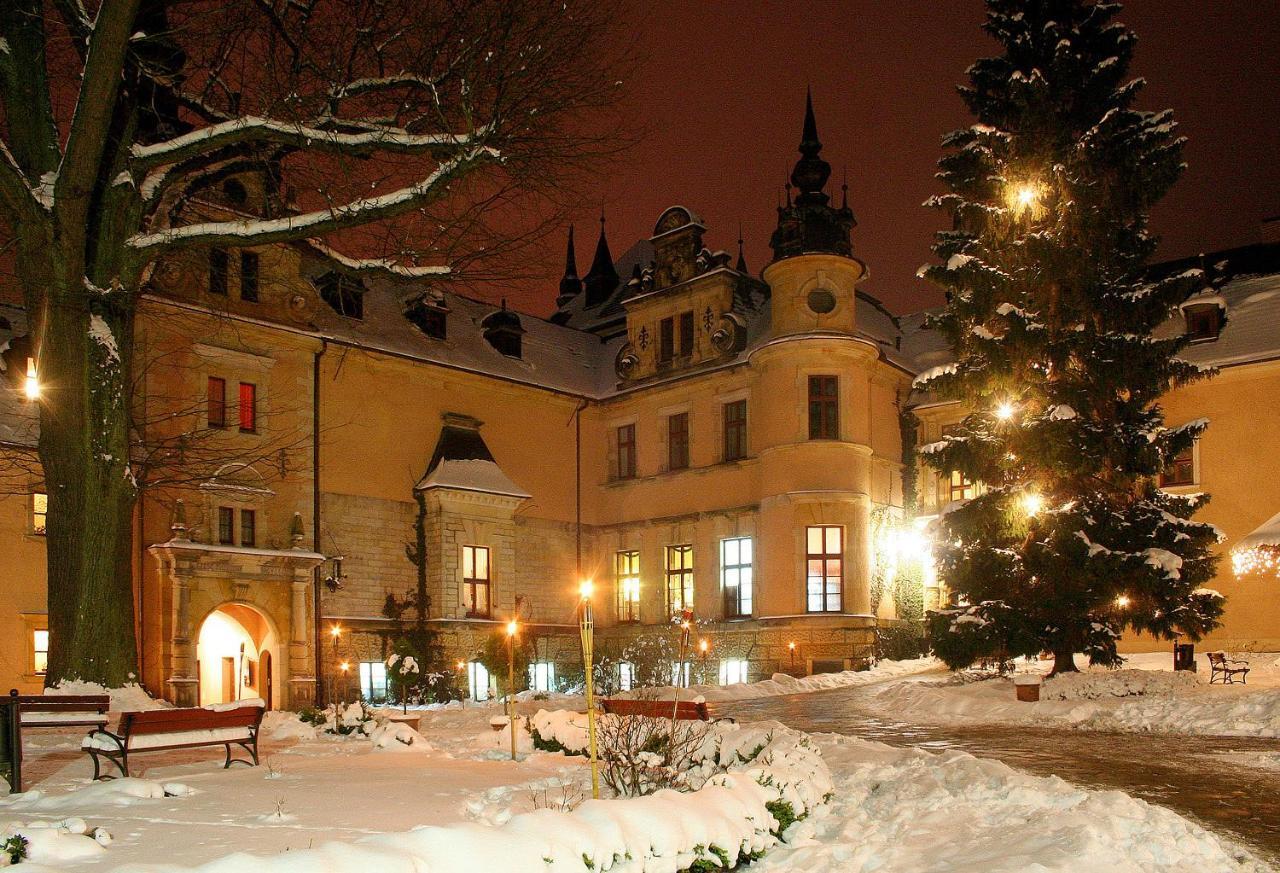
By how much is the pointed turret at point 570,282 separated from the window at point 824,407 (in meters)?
27.6

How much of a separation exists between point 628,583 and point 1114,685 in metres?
17.4

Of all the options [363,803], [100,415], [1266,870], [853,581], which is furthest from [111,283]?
[853,581]

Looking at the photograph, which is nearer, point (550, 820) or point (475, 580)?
point (550, 820)

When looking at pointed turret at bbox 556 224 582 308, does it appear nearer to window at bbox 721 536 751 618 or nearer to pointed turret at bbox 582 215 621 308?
pointed turret at bbox 582 215 621 308

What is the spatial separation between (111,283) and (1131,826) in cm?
1223

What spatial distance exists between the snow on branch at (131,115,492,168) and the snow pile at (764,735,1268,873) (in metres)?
8.44

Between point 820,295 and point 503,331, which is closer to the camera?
point 820,295

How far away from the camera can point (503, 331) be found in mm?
34594

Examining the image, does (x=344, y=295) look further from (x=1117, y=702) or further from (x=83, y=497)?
(x=1117, y=702)

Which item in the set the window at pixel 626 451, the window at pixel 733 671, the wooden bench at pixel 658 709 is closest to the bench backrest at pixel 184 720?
the wooden bench at pixel 658 709

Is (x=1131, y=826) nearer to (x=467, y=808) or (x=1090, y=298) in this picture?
(x=467, y=808)

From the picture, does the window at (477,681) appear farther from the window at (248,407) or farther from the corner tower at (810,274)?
the corner tower at (810,274)

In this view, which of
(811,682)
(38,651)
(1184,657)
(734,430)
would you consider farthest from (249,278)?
(1184,657)

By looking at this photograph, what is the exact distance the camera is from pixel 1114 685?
64.6 feet
